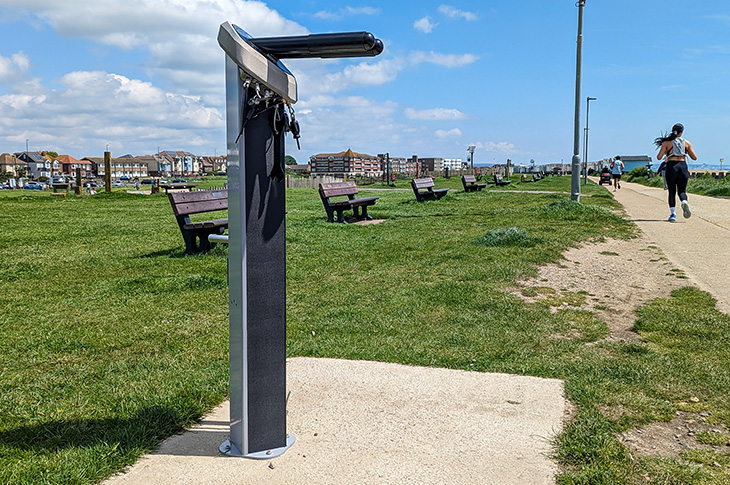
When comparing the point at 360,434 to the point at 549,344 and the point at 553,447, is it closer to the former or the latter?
the point at 553,447

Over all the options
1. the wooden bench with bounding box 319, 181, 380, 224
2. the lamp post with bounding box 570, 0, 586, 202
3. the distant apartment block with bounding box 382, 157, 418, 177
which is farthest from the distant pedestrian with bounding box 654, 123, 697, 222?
the distant apartment block with bounding box 382, 157, 418, 177

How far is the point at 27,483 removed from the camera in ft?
8.31

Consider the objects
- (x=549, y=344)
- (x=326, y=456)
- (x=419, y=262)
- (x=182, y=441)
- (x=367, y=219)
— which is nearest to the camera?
(x=326, y=456)

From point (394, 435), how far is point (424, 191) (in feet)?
60.4

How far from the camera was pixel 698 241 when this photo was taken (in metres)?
10.2

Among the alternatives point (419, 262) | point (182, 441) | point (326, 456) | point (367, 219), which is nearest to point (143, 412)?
point (182, 441)

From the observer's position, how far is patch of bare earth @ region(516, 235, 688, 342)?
5.69 meters

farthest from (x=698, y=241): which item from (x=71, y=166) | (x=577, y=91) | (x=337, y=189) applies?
(x=71, y=166)

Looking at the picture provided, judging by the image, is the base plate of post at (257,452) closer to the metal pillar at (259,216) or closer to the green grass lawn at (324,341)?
the metal pillar at (259,216)

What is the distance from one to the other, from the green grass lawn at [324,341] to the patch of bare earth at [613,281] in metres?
0.20

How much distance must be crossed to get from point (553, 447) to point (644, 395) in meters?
1.03

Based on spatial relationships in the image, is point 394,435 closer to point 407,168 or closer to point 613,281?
point 613,281

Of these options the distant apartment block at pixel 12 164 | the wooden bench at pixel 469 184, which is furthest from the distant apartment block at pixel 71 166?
the wooden bench at pixel 469 184

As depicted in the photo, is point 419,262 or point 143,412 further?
point 419,262
